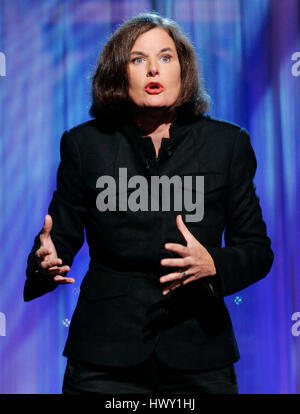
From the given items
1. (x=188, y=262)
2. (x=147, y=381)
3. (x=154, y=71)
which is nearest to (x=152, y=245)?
(x=188, y=262)

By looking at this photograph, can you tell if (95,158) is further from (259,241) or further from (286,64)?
(286,64)

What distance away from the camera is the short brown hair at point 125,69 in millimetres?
1796

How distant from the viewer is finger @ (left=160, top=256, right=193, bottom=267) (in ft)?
4.69

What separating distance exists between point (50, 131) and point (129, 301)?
1.40 m

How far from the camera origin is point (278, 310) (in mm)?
2809

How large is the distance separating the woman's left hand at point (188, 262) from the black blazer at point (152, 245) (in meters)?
0.05

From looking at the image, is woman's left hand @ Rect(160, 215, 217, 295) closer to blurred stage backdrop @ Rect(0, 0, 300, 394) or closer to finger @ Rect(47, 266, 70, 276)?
finger @ Rect(47, 266, 70, 276)

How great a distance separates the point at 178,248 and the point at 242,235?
0.94ft

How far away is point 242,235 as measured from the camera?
1.68 meters

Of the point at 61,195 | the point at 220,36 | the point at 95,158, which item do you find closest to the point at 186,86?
the point at 95,158

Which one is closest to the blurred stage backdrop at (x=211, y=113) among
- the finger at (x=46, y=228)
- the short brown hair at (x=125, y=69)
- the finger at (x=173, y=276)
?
the short brown hair at (x=125, y=69)

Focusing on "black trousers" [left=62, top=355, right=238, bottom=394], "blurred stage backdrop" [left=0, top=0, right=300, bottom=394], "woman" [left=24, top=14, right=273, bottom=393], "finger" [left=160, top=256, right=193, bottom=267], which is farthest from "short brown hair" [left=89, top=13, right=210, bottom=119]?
"blurred stage backdrop" [left=0, top=0, right=300, bottom=394]

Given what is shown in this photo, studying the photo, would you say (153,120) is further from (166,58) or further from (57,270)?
(57,270)

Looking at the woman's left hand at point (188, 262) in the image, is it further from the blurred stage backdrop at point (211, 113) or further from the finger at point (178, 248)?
the blurred stage backdrop at point (211, 113)
